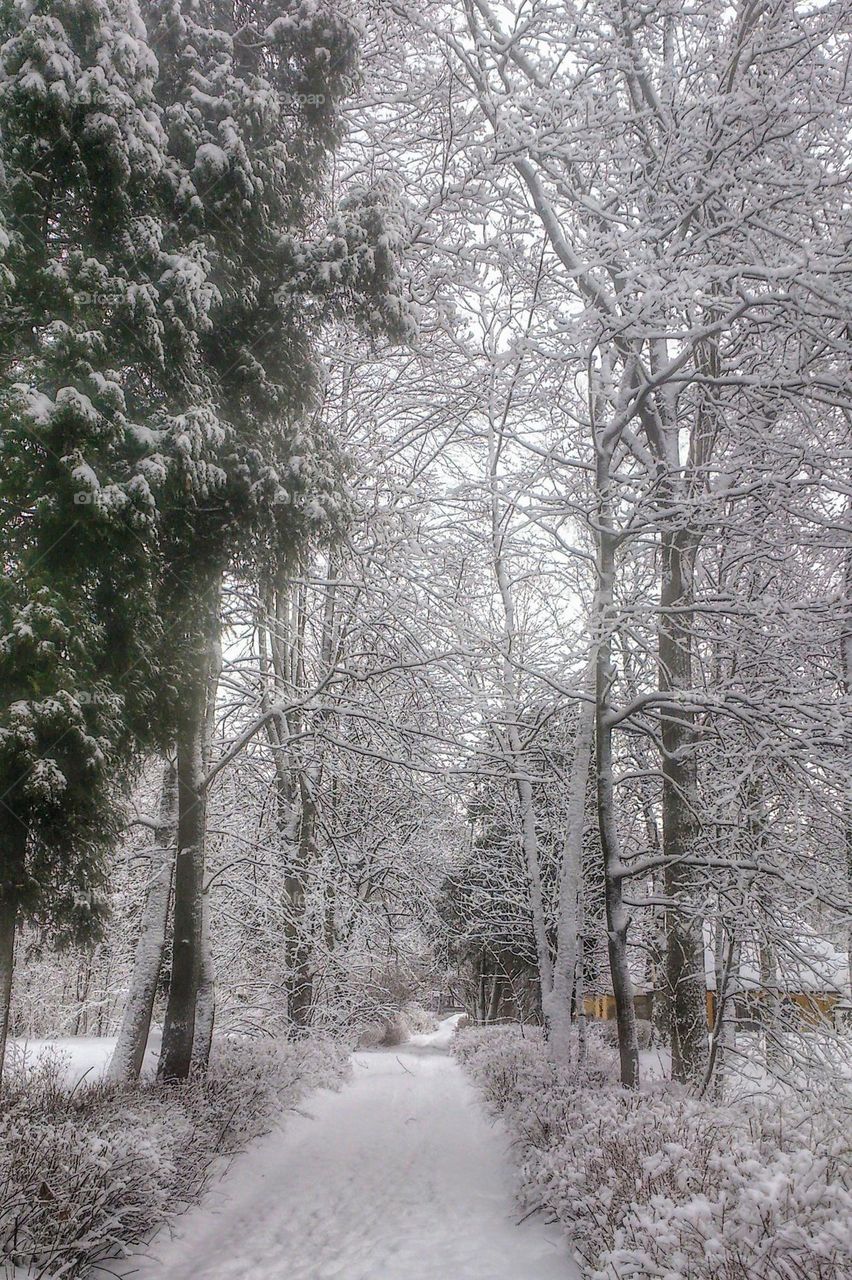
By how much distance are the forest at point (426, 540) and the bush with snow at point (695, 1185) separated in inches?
1.1

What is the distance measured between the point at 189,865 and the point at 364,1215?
352cm

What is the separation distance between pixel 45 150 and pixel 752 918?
7.85 m

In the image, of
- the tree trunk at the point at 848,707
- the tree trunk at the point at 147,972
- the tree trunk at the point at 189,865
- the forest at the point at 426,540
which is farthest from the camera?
the tree trunk at the point at 147,972

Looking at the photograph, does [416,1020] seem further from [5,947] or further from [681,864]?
[5,947]

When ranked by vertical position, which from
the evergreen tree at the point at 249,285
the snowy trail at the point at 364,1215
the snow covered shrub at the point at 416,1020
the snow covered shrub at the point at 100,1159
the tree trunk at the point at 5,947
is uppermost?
the evergreen tree at the point at 249,285

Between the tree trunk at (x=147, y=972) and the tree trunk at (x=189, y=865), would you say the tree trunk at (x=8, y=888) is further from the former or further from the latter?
the tree trunk at (x=147, y=972)

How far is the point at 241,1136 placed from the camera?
6.94 m

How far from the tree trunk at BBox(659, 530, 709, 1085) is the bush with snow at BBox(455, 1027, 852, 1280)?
4.59 feet

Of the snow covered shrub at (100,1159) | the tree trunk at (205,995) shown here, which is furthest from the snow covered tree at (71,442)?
the tree trunk at (205,995)

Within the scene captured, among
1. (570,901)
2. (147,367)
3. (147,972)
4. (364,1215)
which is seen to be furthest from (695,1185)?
(147,972)

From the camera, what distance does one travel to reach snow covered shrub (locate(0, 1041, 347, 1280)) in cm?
380

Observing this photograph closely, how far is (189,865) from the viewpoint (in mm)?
8008

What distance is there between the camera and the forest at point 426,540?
480 centimetres

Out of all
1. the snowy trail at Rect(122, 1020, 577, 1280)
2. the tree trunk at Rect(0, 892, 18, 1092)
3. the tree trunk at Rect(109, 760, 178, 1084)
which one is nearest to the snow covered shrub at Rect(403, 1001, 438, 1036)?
the snowy trail at Rect(122, 1020, 577, 1280)
